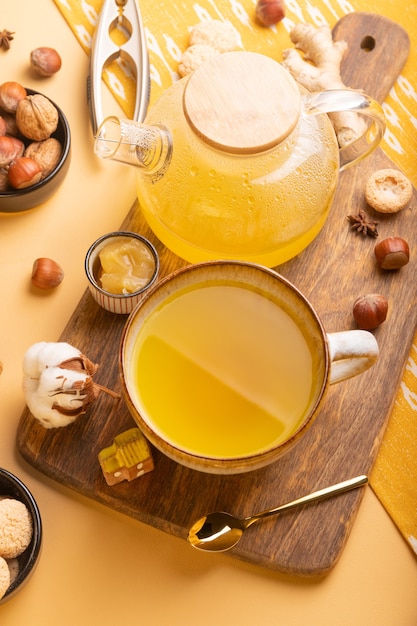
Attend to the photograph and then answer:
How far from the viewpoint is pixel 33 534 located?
1.34 metres

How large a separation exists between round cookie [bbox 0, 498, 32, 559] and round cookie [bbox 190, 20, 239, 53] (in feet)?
3.11

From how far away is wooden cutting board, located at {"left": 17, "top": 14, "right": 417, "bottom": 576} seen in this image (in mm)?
1352

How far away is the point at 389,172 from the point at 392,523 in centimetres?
63

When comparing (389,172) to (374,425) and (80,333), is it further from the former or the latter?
(80,333)

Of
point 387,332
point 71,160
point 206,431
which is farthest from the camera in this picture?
point 71,160

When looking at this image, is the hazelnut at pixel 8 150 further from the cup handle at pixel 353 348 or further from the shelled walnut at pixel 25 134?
the cup handle at pixel 353 348

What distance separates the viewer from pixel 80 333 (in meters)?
1.45

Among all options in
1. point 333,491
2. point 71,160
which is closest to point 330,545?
point 333,491

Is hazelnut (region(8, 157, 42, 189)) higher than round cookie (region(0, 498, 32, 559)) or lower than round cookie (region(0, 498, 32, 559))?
higher

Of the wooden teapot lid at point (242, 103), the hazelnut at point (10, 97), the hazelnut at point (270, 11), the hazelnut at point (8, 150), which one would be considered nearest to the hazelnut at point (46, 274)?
the hazelnut at point (8, 150)

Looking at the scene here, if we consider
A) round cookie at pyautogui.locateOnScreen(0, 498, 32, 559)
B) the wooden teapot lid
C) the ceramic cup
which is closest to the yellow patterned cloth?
the wooden teapot lid

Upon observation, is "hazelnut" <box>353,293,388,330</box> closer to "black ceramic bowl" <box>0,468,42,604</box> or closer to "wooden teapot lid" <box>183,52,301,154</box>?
"wooden teapot lid" <box>183,52,301,154</box>

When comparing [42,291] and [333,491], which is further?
[42,291]

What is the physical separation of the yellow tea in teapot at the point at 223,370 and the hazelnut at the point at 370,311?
203mm
